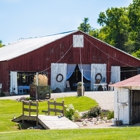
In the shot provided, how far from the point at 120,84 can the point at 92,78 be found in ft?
72.0

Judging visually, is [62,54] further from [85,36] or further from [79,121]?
[79,121]

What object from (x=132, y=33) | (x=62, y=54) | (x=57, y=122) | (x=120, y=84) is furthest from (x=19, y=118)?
(x=132, y=33)

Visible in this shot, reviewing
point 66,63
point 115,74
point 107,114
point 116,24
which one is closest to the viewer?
point 107,114

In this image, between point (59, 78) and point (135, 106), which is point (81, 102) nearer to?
point (135, 106)

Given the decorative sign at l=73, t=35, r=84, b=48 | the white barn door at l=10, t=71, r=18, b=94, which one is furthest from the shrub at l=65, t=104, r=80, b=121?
the decorative sign at l=73, t=35, r=84, b=48

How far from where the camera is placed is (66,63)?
1806 inches

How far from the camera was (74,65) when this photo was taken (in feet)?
153

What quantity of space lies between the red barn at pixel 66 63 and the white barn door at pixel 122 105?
18.5 meters

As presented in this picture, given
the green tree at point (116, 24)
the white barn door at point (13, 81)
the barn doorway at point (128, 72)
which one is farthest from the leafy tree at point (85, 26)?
the white barn door at point (13, 81)

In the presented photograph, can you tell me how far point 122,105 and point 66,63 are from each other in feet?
69.4

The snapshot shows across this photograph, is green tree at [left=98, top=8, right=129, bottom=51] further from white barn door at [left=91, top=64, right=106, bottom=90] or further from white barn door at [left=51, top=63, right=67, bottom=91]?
white barn door at [left=51, top=63, right=67, bottom=91]

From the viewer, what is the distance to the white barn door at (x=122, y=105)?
2489 centimetres

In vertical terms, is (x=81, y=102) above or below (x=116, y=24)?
below

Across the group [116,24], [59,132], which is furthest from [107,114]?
[116,24]
